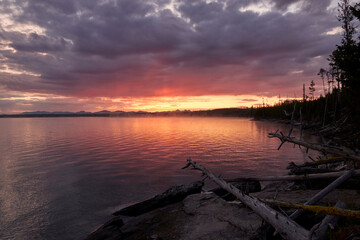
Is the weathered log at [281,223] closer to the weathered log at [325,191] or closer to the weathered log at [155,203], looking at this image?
the weathered log at [325,191]

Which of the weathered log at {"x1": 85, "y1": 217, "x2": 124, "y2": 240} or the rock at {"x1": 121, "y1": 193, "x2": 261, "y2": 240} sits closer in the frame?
the rock at {"x1": 121, "y1": 193, "x2": 261, "y2": 240}

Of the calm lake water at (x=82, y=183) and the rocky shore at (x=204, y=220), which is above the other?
the rocky shore at (x=204, y=220)

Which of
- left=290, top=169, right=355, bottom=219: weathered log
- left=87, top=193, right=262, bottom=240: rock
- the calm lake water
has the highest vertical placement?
left=290, top=169, right=355, bottom=219: weathered log

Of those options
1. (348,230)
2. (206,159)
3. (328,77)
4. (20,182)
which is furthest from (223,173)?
(328,77)

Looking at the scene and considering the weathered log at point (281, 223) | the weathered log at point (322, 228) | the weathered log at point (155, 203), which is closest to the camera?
the weathered log at point (322, 228)

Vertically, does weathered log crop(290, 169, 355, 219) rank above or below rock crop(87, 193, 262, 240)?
above

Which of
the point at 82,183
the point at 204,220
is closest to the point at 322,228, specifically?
the point at 204,220

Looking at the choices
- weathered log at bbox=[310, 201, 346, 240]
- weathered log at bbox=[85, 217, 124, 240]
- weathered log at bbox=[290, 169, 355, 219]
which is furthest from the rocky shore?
weathered log at bbox=[310, 201, 346, 240]

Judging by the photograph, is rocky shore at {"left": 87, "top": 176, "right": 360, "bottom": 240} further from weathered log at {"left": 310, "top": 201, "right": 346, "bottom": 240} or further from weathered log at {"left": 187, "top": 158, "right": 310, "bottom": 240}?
weathered log at {"left": 310, "top": 201, "right": 346, "bottom": 240}

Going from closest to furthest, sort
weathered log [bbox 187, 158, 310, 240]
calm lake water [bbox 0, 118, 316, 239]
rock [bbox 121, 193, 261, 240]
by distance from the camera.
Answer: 1. weathered log [bbox 187, 158, 310, 240]
2. rock [bbox 121, 193, 261, 240]
3. calm lake water [bbox 0, 118, 316, 239]

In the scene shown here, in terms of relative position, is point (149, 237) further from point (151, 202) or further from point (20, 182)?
point (20, 182)

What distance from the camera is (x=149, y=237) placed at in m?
→ 6.12

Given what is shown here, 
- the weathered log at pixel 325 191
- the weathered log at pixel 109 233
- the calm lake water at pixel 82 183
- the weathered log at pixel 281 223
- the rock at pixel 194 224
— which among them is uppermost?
the weathered log at pixel 325 191

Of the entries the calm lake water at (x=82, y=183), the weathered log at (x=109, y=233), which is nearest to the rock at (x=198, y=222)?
the weathered log at (x=109, y=233)
